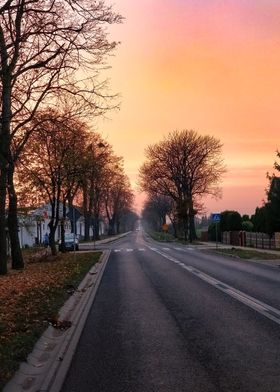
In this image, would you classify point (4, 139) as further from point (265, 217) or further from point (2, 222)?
point (265, 217)

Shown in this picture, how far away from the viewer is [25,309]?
37.3 ft

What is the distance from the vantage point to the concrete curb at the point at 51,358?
6.30 meters

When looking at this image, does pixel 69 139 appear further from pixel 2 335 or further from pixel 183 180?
pixel 183 180

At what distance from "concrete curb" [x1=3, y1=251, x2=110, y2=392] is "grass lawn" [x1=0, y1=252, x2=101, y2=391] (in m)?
0.10

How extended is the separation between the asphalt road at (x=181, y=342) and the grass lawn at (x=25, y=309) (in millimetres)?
748

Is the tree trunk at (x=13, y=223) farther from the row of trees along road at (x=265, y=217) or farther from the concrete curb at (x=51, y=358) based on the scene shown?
the row of trees along road at (x=265, y=217)

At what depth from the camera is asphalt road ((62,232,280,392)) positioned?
6184 mm

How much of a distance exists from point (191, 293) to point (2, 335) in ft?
22.7

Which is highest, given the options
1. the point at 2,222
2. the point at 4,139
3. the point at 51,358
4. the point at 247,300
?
the point at 4,139

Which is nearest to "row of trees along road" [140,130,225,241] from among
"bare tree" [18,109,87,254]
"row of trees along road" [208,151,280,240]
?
"row of trees along road" [208,151,280,240]

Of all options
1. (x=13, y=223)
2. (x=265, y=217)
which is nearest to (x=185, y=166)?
(x=265, y=217)

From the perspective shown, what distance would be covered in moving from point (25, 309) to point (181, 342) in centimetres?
423


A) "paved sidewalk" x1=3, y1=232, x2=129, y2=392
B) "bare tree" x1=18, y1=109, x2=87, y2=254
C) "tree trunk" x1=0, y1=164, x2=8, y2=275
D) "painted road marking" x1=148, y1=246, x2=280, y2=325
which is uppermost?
"bare tree" x1=18, y1=109, x2=87, y2=254

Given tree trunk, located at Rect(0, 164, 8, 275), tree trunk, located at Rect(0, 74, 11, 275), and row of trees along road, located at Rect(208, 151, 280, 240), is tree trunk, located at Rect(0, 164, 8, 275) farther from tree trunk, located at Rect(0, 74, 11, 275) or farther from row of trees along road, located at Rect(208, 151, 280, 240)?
row of trees along road, located at Rect(208, 151, 280, 240)
